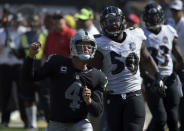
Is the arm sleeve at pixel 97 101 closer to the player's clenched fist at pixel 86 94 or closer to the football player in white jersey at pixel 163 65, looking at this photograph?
the player's clenched fist at pixel 86 94

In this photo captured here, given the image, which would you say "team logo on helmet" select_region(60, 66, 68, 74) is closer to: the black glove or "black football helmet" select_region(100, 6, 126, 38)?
"black football helmet" select_region(100, 6, 126, 38)

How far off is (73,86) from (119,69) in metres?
0.83

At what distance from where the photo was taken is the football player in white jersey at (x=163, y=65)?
730 centimetres

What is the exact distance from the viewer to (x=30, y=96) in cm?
984

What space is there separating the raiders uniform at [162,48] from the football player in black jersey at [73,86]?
203cm

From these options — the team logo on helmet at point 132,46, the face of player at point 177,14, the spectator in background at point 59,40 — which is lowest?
the spectator in background at point 59,40

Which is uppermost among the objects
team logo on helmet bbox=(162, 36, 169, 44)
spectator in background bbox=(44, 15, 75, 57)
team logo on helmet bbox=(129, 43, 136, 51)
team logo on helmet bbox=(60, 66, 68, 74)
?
team logo on helmet bbox=(129, 43, 136, 51)

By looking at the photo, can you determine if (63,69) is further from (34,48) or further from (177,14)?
(177,14)

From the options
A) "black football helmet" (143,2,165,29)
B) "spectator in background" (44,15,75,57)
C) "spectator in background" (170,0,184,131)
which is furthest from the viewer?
"spectator in background" (44,15,75,57)

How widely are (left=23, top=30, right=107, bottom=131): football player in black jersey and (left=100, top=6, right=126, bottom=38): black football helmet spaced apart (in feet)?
2.18

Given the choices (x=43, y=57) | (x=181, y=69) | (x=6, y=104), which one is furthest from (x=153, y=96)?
(x=6, y=104)

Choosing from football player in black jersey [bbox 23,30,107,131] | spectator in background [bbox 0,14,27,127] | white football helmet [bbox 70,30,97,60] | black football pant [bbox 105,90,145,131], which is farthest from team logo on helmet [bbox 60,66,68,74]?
spectator in background [bbox 0,14,27,127]

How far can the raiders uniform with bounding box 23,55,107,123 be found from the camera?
17.9 feet

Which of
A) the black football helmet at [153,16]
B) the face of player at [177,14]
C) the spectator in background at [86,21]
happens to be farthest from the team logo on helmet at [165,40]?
the spectator in background at [86,21]
